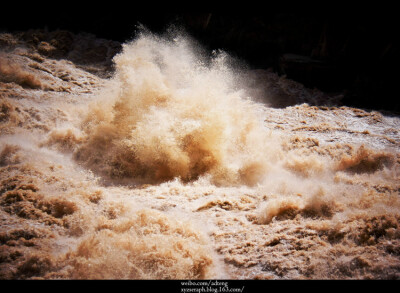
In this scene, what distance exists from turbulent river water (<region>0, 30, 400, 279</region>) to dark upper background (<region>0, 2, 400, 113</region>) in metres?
1.48

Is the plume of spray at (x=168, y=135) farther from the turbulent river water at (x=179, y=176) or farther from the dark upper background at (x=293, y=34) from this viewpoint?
the dark upper background at (x=293, y=34)

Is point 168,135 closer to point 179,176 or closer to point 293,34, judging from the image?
point 179,176

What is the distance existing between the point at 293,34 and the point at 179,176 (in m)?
10.1

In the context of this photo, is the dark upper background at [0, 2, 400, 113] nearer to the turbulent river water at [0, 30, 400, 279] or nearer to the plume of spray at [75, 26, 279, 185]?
the turbulent river water at [0, 30, 400, 279]

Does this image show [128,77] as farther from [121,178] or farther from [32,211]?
[32,211]

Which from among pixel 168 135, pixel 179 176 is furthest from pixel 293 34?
pixel 179 176

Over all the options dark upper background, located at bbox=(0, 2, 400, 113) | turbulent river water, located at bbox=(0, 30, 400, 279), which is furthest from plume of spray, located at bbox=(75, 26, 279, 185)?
dark upper background, located at bbox=(0, 2, 400, 113)

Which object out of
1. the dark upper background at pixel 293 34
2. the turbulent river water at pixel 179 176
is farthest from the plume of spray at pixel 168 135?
the dark upper background at pixel 293 34

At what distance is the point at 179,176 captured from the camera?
5.39 m

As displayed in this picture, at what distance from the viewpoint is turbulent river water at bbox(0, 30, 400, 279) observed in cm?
289

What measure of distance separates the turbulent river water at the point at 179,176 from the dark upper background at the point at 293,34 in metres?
1.48

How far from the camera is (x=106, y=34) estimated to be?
12461 millimetres
